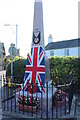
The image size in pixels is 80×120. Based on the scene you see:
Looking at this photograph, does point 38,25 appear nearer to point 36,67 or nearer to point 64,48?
point 36,67

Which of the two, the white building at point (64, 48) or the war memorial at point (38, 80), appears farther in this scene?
the white building at point (64, 48)

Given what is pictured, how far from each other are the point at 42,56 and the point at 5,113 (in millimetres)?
2261

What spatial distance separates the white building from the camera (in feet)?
69.0

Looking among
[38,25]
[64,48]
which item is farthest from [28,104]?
[64,48]

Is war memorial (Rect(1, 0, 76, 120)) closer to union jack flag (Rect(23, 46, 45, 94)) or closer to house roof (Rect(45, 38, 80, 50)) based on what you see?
union jack flag (Rect(23, 46, 45, 94))

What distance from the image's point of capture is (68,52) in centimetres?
2183

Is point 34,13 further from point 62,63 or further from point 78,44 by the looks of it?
point 78,44

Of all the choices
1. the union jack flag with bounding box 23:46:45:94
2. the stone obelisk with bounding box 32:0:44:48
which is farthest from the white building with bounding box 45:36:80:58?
the union jack flag with bounding box 23:46:45:94

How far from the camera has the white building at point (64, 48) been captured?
21031mm

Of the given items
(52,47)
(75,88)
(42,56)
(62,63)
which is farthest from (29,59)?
(52,47)

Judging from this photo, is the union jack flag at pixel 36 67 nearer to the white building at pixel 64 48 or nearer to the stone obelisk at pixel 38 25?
the stone obelisk at pixel 38 25

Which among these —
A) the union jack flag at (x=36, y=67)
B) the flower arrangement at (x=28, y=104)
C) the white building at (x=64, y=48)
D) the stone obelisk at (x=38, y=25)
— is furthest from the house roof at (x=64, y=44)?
the flower arrangement at (x=28, y=104)

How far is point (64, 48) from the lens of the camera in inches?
878

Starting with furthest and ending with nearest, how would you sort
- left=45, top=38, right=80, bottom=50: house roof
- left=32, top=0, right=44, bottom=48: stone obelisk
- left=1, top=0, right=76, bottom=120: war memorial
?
left=45, top=38, right=80, bottom=50: house roof
left=32, top=0, right=44, bottom=48: stone obelisk
left=1, top=0, right=76, bottom=120: war memorial
